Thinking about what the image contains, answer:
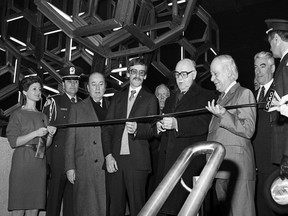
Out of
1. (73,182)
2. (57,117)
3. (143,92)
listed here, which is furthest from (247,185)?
(57,117)

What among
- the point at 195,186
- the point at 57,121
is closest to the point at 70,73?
the point at 57,121

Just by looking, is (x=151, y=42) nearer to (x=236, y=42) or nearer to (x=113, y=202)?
(x=113, y=202)

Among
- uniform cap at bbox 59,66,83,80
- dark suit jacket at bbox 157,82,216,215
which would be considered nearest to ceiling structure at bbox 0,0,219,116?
uniform cap at bbox 59,66,83,80

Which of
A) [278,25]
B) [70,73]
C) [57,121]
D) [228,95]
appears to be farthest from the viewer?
[70,73]

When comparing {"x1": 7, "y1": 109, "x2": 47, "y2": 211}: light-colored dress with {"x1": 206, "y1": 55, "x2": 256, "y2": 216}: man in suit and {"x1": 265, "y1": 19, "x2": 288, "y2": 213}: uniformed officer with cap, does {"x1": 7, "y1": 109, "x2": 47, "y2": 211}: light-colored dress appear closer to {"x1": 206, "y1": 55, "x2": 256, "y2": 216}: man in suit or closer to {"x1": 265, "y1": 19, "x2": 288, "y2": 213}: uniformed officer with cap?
{"x1": 206, "y1": 55, "x2": 256, "y2": 216}: man in suit

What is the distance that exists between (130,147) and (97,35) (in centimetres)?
181

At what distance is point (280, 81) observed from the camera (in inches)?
82.4

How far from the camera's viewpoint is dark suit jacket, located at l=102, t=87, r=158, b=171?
8.58 ft

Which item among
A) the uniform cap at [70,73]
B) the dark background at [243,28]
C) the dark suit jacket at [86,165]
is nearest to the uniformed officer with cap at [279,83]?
the dark suit jacket at [86,165]

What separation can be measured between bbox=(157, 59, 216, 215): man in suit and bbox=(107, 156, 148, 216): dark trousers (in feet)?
0.50

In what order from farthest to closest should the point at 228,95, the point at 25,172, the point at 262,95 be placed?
1. the point at 25,172
2. the point at 262,95
3. the point at 228,95

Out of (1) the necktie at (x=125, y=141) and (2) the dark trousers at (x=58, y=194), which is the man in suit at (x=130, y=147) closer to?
(1) the necktie at (x=125, y=141)

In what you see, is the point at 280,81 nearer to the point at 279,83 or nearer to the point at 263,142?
the point at 279,83

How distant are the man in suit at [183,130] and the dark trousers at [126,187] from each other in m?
0.15
